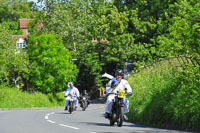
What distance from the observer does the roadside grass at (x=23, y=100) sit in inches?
1702

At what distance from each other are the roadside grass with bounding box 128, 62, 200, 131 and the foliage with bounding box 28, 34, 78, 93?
2997cm

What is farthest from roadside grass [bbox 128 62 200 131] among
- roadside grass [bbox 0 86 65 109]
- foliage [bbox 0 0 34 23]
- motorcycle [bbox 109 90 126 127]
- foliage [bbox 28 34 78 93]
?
foliage [bbox 0 0 34 23]

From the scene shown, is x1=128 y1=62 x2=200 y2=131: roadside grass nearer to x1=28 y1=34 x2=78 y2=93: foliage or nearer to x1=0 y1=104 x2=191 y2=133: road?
x1=0 y1=104 x2=191 y2=133: road

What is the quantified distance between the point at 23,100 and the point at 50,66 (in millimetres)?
8718

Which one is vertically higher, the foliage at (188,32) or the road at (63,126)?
the foliage at (188,32)

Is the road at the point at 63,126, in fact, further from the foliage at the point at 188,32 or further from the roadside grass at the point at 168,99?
the foliage at the point at 188,32

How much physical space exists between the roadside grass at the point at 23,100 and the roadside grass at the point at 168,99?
2176 centimetres

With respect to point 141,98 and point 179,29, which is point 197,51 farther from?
point 141,98

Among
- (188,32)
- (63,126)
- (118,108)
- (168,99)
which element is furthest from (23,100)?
(188,32)

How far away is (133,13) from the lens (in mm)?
47375

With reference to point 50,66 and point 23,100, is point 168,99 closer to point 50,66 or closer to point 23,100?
point 23,100

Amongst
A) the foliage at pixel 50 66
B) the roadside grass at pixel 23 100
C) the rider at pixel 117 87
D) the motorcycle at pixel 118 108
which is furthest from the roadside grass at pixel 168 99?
the foliage at pixel 50 66

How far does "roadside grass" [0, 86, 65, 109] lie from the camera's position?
142 ft

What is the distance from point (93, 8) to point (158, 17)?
20.6m
